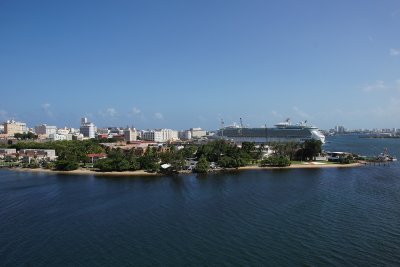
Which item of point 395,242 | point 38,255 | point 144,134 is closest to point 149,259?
point 38,255

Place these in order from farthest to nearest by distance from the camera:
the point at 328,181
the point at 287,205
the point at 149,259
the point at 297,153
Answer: the point at 297,153, the point at 328,181, the point at 287,205, the point at 149,259

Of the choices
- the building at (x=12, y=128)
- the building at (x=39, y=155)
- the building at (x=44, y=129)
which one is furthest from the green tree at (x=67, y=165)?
the building at (x=44, y=129)

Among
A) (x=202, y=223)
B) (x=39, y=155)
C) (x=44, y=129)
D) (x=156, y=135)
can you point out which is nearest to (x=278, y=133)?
(x=156, y=135)

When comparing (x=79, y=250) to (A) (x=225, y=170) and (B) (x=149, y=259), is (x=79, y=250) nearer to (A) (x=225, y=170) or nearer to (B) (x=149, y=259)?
(B) (x=149, y=259)

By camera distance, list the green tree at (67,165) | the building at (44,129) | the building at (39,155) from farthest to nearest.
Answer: the building at (44,129) → the building at (39,155) → the green tree at (67,165)

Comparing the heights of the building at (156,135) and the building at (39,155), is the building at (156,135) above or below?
above

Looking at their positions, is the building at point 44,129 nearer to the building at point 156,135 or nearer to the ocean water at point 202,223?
the building at point 156,135
